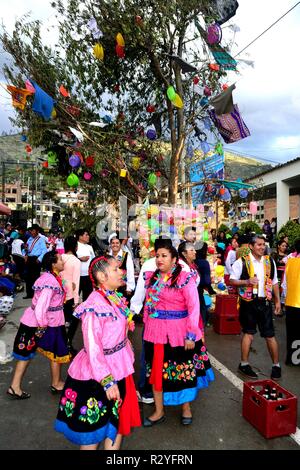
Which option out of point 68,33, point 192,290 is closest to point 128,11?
point 68,33

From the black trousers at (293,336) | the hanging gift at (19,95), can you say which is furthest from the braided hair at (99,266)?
the hanging gift at (19,95)

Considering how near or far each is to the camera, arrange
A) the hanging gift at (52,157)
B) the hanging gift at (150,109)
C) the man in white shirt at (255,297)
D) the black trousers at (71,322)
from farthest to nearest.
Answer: the hanging gift at (150,109)
the hanging gift at (52,157)
the black trousers at (71,322)
the man in white shirt at (255,297)

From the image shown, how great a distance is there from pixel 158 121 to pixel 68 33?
3.19 meters

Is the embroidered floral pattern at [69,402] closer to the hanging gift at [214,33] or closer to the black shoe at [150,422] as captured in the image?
the black shoe at [150,422]

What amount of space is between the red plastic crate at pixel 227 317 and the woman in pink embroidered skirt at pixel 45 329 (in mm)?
3295

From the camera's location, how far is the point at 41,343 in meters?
4.04

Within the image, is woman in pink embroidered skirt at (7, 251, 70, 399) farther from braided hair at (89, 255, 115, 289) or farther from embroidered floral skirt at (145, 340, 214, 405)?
braided hair at (89, 255, 115, 289)

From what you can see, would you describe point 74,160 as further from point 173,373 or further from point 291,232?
point 291,232

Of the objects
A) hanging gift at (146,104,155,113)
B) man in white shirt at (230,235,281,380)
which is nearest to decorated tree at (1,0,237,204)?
hanging gift at (146,104,155,113)

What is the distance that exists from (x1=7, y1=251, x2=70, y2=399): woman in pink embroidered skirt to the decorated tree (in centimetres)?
507

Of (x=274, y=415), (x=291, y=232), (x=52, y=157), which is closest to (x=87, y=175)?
(x=52, y=157)

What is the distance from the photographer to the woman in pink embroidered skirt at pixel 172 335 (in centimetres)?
336
